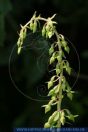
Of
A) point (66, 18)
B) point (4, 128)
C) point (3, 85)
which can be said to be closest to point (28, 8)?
point (66, 18)

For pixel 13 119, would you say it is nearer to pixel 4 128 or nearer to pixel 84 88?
pixel 4 128

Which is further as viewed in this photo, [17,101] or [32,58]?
[17,101]

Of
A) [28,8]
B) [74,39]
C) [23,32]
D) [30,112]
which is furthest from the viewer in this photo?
[74,39]

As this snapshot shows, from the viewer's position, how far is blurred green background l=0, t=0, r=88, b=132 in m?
3.78

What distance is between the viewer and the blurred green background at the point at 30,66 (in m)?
3.78

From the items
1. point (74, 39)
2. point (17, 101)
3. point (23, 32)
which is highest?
point (74, 39)

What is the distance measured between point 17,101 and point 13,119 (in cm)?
25

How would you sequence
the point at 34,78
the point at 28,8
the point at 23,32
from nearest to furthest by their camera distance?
1. the point at 23,32
2. the point at 34,78
3. the point at 28,8

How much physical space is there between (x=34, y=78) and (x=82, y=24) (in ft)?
3.11

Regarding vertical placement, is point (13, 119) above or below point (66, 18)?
below

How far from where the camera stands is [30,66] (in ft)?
12.4

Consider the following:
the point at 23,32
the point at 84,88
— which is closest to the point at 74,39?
the point at 84,88

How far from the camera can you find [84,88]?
13.9 feet

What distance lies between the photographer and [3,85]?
424 centimetres
